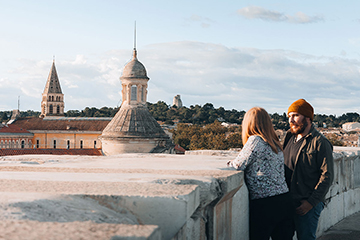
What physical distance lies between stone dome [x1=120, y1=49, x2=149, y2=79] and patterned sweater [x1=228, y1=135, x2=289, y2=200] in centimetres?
1620

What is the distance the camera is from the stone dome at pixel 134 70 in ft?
61.1

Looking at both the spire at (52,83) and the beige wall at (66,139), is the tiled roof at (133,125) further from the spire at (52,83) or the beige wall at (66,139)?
the spire at (52,83)

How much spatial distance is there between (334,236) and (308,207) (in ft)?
4.12

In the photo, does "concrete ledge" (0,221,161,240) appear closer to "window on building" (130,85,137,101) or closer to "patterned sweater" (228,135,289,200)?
"patterned sweater" (228,135,289,200)

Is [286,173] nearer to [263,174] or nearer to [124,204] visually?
[263,174]

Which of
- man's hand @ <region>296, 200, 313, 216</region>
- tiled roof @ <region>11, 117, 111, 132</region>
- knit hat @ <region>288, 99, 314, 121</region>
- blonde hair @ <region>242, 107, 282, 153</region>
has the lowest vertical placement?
tiled roof @ <region>11, 117, 111, 132</region>

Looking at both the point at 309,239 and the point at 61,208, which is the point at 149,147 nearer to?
the point at 309,239

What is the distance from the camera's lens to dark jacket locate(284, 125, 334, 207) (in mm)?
2846

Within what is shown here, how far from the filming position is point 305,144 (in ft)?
9.81

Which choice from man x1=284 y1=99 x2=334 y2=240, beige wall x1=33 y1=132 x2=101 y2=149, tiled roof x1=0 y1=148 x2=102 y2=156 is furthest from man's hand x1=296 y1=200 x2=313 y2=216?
beige wall x1=33 y1=132 x2=101 y2=149

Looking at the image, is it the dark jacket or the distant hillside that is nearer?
the dark jacket

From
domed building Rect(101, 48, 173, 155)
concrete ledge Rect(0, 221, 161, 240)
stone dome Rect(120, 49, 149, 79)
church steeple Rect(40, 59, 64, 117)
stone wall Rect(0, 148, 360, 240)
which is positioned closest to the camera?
concrete ledge Rect(0, 221, 161, 240)

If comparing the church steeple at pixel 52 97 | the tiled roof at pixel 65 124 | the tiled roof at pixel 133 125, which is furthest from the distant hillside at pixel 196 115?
the tiled roof at pixel 133 125

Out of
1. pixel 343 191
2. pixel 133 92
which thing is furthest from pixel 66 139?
pixel 343 191
